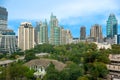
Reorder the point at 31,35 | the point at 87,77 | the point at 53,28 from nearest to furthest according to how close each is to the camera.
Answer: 1. the point at 87,77
2. the point at 31,35
3. the point at 53,28

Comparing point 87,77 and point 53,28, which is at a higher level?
point 53,28

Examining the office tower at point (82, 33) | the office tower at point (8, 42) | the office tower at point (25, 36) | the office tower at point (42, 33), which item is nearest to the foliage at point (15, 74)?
the office tower at point (25, 36)

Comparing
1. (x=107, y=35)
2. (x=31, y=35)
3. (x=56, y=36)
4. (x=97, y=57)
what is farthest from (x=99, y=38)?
(x=97, y=57)

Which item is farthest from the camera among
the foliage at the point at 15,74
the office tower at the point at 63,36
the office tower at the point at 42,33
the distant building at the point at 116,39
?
the distant building at the point at 116,39

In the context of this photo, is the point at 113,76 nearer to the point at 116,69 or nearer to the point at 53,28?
the point at 116,69

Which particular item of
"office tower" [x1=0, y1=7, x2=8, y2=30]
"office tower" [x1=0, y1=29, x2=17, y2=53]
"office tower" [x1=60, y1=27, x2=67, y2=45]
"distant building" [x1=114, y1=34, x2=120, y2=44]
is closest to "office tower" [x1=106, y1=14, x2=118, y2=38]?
"distant building" [x1=114, y1=34, x2=120, y2=44]

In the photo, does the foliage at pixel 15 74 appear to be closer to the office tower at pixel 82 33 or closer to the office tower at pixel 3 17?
the office tower at pixel 3 17
